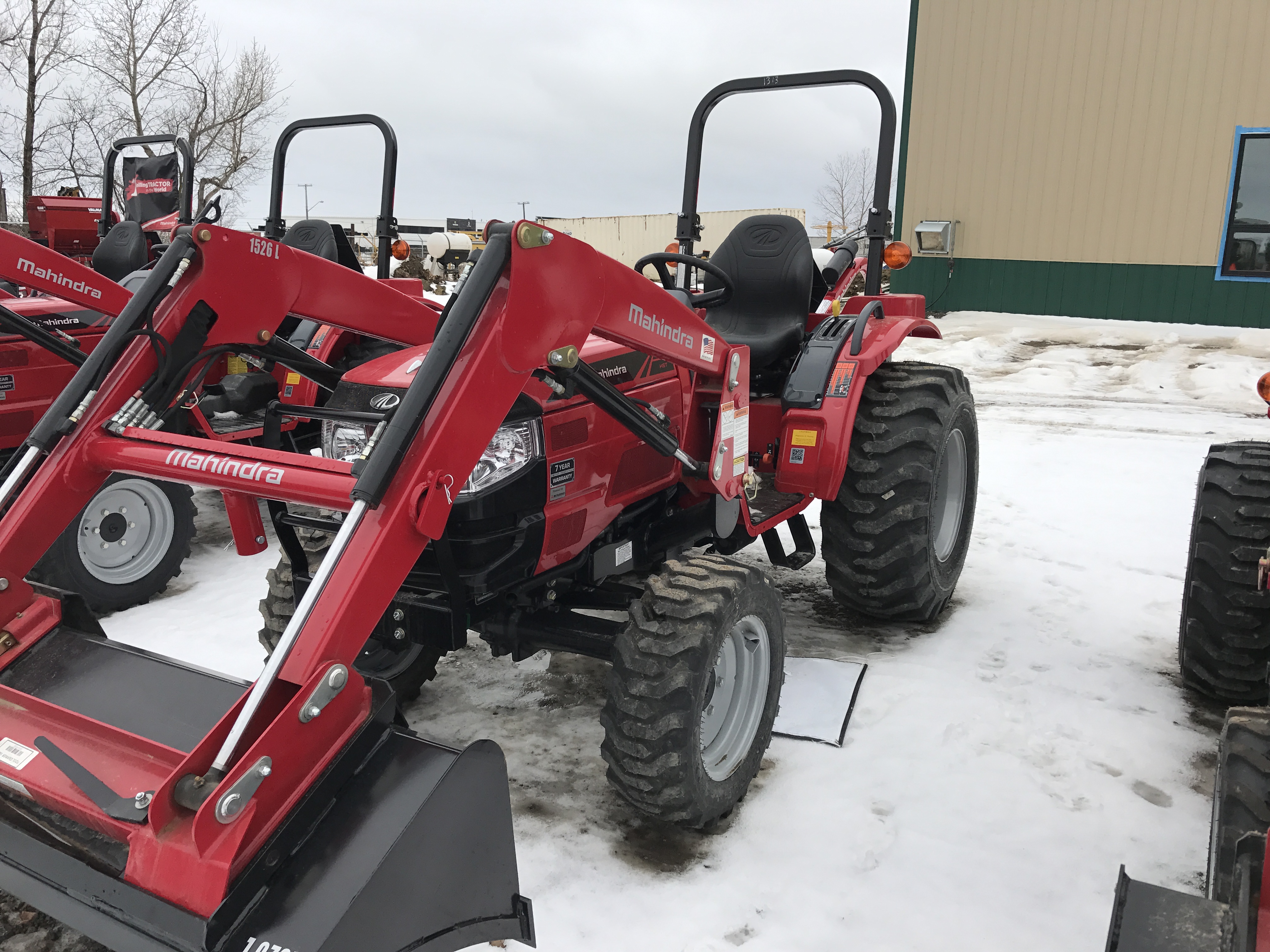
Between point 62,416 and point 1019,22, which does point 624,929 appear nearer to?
point 62,416

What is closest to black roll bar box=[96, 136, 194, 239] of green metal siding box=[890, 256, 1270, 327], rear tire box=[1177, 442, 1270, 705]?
rear tire box=[1177, 442, 1270, 705]

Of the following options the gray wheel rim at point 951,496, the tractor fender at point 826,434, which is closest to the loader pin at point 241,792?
the tractor fender at point 826,434

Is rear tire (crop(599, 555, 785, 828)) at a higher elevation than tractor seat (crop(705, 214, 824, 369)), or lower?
lower

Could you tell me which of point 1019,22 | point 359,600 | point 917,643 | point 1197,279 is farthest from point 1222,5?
point 359,600

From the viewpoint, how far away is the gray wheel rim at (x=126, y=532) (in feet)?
14.0

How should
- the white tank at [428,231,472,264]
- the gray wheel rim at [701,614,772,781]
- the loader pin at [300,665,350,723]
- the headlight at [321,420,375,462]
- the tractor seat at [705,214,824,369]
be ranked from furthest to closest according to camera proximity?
the white tank at [428,231,472,264] < the tractor seat at [705,214,824,369] < the gray wheel rim at [701,614,772,781] < the headlight at [321,420,375,462] < the loader pin at [300,665,350,723]

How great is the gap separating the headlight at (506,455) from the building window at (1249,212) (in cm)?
1134

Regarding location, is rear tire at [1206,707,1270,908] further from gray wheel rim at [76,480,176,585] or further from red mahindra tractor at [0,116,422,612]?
gray wheel rim at [76,480,176,585]

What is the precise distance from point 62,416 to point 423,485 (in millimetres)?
1110

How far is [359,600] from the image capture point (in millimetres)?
1817

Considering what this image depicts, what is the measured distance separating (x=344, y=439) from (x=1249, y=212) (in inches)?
465

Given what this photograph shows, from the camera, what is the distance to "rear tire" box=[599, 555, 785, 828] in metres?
2.39

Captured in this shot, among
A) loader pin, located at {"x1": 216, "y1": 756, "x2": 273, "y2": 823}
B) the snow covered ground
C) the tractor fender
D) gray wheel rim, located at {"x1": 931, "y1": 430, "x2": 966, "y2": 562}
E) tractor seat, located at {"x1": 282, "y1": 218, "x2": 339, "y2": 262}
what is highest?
tractor seat, located at {"x1": 282, "y1": 218, "x2": 339, "y2": 262}

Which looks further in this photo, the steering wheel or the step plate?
the steering wheel
